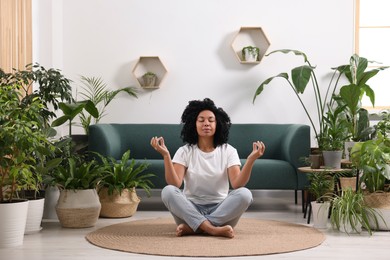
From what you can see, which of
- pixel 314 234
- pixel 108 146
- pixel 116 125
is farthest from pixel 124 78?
pixel 314 234

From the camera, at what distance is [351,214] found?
4.27 m

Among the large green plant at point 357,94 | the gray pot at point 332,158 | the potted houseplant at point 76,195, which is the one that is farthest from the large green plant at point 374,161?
the potted houseplant at point 76,195

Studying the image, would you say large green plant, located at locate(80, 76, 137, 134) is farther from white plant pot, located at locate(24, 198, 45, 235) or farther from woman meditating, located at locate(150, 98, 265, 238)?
woman meditating, located at locate(150, 98, 265, 238)

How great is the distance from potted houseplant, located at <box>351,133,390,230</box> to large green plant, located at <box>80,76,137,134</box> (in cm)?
272

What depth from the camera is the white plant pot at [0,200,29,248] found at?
3.75 meters

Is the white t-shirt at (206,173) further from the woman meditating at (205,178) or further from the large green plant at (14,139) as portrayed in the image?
the large green plant at (14,139)

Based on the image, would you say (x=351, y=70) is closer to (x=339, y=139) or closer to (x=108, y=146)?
(x=339, y=139)

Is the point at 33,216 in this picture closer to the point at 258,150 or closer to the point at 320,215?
the point at 258,150

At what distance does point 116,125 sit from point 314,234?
2.70m

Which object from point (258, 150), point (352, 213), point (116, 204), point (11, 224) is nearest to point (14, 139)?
point (11, 224)

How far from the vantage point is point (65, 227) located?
4559 mm

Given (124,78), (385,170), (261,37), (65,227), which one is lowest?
(65,227)

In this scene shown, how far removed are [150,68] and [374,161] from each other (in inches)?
118

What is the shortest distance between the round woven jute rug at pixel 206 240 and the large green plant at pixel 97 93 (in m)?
2.00
